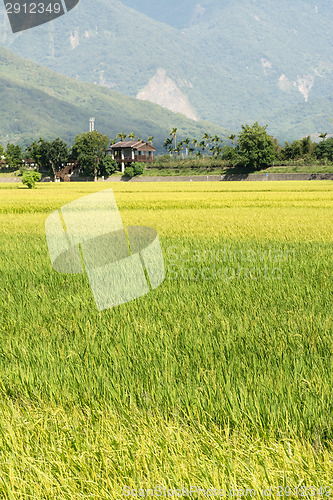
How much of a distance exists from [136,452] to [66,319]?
2226mm

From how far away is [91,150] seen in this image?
6519cm

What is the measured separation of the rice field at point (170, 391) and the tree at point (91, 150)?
6109 cm

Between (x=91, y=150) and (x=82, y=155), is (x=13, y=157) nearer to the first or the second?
(x=91, y=150)

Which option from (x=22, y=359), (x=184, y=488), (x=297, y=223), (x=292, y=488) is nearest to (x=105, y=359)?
(x=22, y=359)

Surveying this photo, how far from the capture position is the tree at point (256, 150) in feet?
195

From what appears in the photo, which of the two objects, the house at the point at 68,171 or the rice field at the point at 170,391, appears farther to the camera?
the house at the point at 68,171

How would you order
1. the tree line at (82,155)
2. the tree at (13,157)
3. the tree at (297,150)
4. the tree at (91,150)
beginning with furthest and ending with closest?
the tree at (13,157) → the tree at (297,150) → the tree line at (82,155) → the tree at (91,150)

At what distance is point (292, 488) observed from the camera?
1.60m

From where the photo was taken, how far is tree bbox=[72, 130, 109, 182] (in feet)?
210

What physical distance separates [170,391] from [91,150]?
215 feet

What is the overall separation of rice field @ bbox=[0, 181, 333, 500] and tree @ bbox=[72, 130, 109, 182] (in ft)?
200

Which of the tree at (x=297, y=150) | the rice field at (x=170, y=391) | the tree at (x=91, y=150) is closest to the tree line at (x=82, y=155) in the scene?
the tree at (x=91, y=150)

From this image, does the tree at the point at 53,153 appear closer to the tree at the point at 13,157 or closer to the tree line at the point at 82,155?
the tree line at the point at 82,155

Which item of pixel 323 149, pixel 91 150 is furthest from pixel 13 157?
pixel 323 149
